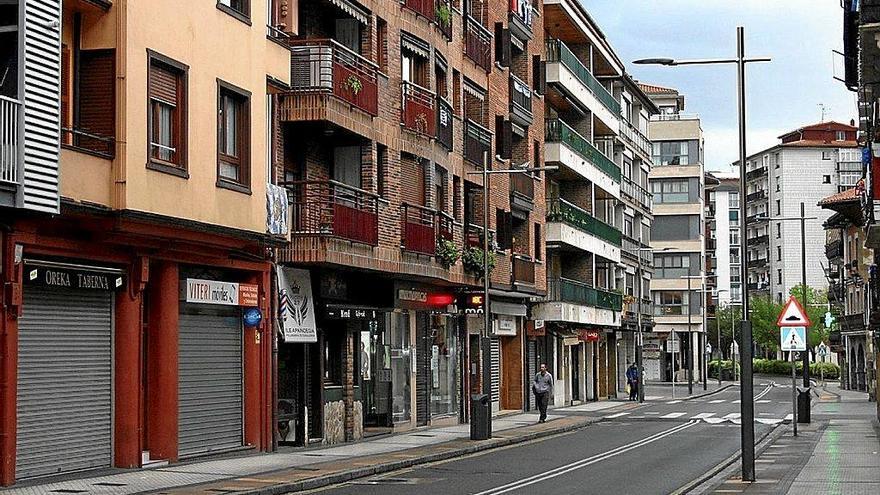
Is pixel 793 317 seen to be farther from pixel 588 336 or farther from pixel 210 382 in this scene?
pixel 588 336

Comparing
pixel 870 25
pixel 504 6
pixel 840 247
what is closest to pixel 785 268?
pixel 840 247

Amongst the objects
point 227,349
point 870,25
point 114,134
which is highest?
point 870,25

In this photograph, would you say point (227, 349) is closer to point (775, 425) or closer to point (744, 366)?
point (744, 366)

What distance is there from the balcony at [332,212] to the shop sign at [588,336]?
31723 millimetres

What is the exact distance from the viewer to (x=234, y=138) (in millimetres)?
26953

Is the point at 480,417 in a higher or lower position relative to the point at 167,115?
lower

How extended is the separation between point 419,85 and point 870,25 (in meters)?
14.7

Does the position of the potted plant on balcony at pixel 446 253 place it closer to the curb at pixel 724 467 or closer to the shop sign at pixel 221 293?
the curb at pixel 724 467

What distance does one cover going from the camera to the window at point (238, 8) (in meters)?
26.2

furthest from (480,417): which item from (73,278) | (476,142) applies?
(73,278)

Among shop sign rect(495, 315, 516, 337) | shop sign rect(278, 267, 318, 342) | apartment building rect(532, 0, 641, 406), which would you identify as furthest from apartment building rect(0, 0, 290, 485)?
apartment building rect(532, 0, 641, 406)

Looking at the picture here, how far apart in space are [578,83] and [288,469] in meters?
40.2

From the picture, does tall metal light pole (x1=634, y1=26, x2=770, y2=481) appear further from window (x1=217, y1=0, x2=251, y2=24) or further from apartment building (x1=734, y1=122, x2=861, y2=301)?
apartment building (x1=734, y1=122, x2=861, y2=301)

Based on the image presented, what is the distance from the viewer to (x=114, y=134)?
22.1 meters
